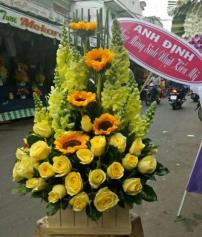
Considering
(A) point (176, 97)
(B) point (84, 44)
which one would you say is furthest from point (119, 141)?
(A) point (176, 97)

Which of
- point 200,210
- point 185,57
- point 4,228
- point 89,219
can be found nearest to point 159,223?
point 200,210

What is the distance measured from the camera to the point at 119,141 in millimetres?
1783

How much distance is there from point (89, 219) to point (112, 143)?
376 mm

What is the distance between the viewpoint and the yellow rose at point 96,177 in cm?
173

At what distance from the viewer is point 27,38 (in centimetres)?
1192

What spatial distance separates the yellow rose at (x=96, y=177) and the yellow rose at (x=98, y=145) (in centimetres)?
8

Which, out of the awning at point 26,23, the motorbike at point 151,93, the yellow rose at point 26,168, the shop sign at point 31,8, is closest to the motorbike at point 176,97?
the motorbike at point 151,93

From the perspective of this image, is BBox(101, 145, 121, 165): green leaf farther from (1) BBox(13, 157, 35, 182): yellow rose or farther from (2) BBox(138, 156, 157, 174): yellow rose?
(1) BBox(13, 157, 35, 182): yellow rose

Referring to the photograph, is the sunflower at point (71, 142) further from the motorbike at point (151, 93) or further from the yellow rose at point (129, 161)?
the motorbike at point (151, 93)

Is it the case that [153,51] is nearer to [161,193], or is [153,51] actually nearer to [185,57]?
[185,57]

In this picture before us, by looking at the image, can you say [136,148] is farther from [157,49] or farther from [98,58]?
[157,49]

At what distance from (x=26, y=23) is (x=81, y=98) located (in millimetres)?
8641

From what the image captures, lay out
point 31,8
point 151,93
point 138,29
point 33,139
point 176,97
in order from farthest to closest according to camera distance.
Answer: point 151,93 → point 176,97 → point 31,8 → point 138,29 → point 33,139

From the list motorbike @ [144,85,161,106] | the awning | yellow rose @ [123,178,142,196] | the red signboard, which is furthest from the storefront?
yellow rose @ [123,178,142,196]
